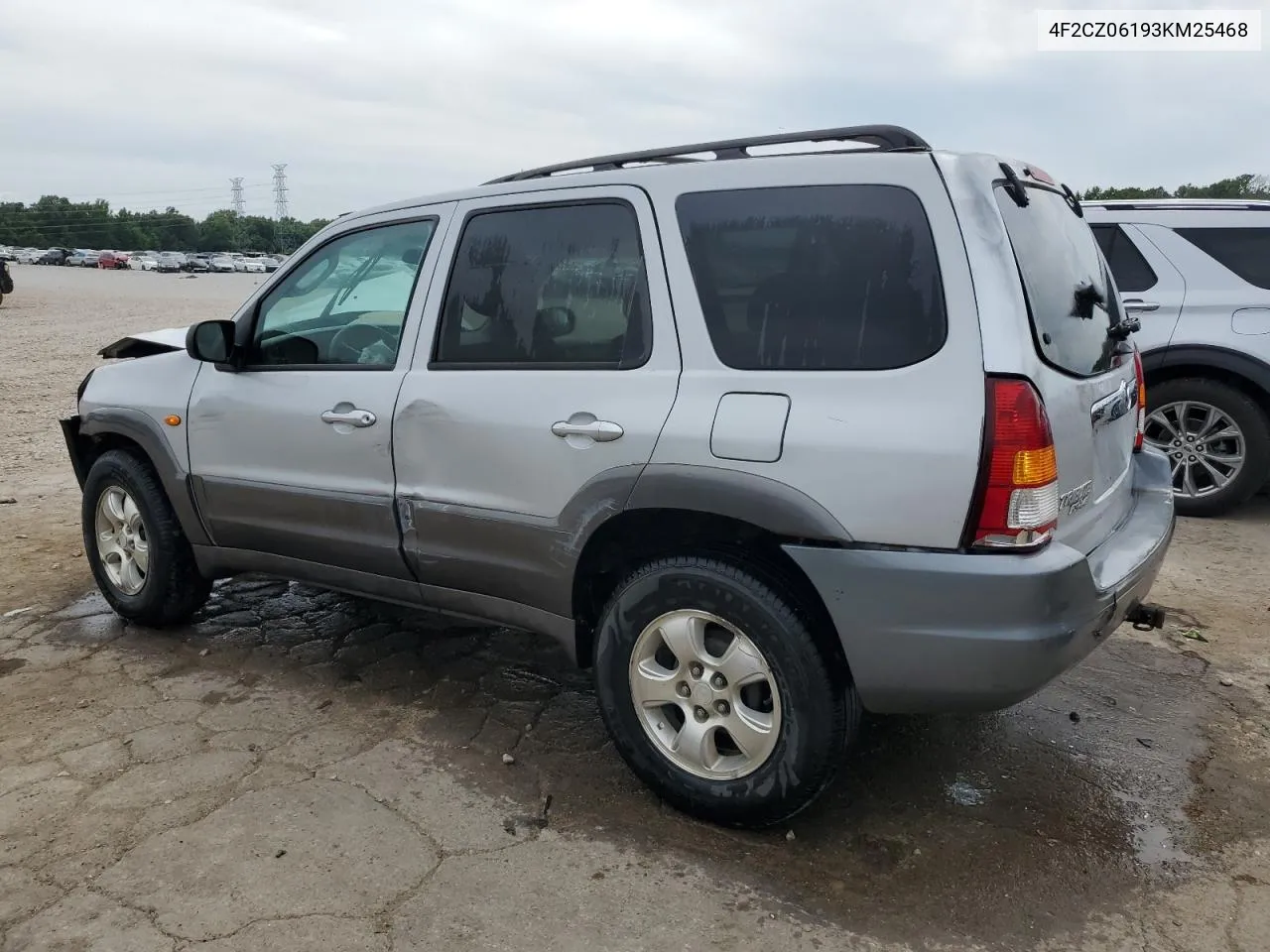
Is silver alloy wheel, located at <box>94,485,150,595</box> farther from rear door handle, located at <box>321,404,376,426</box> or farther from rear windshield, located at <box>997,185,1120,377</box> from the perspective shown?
rear windshield, located at <box>997,185,1120,377</box>

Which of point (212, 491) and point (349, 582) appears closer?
point (349, 582)

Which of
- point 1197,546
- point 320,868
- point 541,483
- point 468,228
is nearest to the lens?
point 320,868

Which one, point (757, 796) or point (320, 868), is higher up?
point (757, 796)

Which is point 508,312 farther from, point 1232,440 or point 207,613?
point 1232,440

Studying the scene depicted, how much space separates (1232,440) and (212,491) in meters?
5.59

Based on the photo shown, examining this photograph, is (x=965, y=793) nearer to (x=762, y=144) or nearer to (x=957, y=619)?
(x=957, y=619)

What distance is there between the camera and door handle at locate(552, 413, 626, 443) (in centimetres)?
280

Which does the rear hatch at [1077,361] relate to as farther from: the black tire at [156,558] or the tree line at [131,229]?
the tree line at [131,229]

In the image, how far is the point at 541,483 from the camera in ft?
9.74

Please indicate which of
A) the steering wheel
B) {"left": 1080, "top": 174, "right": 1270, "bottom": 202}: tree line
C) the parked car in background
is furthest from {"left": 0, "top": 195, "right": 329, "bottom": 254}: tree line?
the steering wheel

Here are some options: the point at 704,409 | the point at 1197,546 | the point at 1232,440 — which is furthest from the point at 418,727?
the point at 1232,440

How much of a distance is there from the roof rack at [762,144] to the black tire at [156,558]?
7.02ft

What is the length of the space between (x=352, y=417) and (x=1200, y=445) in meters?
5.04

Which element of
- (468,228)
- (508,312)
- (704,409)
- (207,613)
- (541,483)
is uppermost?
(468,228)
